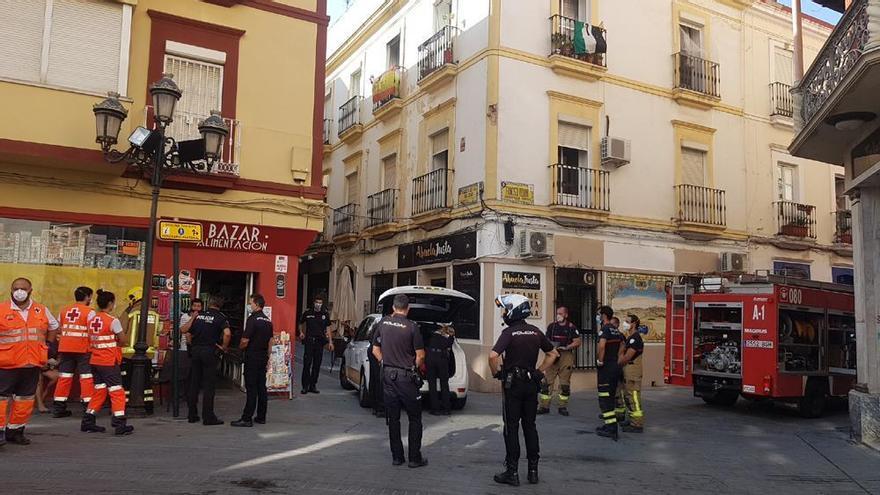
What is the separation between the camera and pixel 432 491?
6082 mm

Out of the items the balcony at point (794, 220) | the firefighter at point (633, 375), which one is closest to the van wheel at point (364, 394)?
the firefighter at point (633, 375)

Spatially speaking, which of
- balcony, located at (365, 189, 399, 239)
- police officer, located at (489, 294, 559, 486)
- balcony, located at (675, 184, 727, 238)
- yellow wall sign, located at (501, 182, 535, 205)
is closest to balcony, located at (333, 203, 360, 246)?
balcony, located at (365, 189, 399, 239)

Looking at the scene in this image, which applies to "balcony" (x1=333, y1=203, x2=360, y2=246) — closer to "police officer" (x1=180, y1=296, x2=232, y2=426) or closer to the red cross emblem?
"police officer" (x1=180, y1=296, x2=232, y2=426)

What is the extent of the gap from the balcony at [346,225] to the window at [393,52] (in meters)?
4.49

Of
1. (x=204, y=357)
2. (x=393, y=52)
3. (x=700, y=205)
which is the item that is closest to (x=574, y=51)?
(x=700, y=205)

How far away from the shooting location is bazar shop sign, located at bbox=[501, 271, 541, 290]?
1474 centimetres

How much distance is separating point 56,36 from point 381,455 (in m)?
7.97

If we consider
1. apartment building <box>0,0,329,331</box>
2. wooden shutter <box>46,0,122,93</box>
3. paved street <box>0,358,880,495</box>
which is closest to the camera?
paved street <box>0,358,880,495</box>

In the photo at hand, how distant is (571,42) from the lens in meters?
15.9

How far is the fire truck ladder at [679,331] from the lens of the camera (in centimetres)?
1270

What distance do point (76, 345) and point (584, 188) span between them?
11300 millimetres

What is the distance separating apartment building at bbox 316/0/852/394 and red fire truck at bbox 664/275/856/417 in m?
3.23

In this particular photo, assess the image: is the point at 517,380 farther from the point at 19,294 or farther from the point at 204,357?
the point at 19,294

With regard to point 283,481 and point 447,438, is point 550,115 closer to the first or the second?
point 447,438
